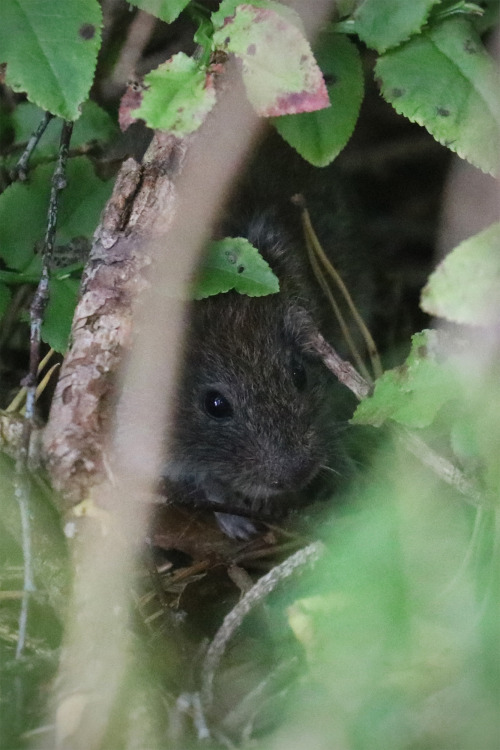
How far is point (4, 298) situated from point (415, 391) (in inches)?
46.9

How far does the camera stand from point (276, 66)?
1.86m

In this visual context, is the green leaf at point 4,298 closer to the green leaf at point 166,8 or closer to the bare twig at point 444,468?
the green leaf at point 166,8

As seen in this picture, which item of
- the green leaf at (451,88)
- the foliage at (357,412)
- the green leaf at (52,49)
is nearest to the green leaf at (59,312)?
the foliage at (357,412)

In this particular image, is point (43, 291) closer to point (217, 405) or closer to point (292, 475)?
point (217, 405)

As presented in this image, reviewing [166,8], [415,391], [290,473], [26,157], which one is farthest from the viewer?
[290,473]

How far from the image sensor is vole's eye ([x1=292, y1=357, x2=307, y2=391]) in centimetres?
282

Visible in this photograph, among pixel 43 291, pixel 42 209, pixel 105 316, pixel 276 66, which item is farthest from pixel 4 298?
pixel 276 66

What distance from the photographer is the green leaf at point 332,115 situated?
2219 mm

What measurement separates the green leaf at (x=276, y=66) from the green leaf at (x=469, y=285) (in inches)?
21.8

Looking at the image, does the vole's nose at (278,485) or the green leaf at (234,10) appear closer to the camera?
the green leaf at (234,10)

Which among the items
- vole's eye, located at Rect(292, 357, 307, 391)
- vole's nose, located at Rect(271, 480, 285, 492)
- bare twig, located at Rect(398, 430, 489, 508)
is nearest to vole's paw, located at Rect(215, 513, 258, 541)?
vole's nose, located at Rect(271, 480, 285, 492)

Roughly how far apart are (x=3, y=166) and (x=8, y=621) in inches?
59.3

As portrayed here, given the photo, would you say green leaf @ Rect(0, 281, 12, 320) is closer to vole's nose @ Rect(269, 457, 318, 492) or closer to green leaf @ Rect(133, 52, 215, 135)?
green leaf @ Rect(133, 52, 215, 135)

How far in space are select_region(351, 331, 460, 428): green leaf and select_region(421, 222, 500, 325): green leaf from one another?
0.92 ft
